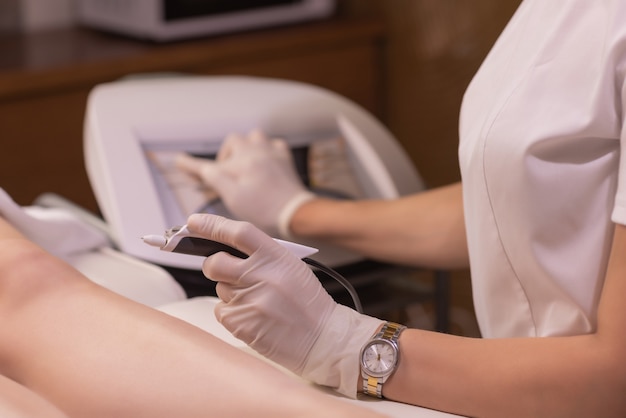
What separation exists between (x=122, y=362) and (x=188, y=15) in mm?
1664

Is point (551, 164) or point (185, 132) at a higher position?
point (551, 164)

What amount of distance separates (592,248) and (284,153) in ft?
2.40

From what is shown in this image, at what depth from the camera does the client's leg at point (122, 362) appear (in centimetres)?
77

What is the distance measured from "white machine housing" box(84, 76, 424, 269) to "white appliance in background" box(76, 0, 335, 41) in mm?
622

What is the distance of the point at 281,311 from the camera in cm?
89

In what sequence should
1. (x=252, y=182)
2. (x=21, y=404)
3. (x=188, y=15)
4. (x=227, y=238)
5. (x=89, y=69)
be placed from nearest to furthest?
(x=21, y=404)
(x=227, y=238)
(x=252, y=182)
(x=89, y=69)
(x=188, y=15)

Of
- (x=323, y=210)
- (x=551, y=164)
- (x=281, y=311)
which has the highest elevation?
(x=551, y=164)

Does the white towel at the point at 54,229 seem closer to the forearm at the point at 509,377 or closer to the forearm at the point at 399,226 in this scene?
the forearm at the point at 399,226

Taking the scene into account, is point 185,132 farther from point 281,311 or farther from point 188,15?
point 188,15

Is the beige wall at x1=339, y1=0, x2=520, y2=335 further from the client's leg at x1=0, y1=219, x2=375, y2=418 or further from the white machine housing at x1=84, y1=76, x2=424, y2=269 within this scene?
the client's leg at x1=0, y1=219, x2=375, y2=418

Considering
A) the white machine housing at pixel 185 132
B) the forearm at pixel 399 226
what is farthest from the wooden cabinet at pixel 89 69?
the forearm at pixel 399 226

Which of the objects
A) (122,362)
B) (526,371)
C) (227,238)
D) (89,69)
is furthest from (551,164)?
(89,69)

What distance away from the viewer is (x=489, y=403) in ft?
2.88

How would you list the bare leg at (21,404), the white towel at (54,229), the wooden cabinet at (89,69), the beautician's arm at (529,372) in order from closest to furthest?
the bare leg at (21,404) < the beautician's arm at (529,372) < the white towel at (54,229) < the wooden cabinet at (89,69)
